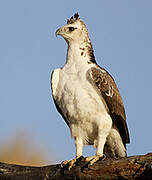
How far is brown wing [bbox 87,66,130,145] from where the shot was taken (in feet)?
28.8

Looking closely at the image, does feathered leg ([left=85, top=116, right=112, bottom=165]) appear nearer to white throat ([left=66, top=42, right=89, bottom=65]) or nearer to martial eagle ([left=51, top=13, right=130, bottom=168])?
martial eagle ([left=51, top=13, right=130, bottom=168])

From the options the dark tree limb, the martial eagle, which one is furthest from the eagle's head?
the dark tree limb

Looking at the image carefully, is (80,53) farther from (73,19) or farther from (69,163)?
(69,163)

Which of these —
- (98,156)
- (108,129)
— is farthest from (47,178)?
(108,129)

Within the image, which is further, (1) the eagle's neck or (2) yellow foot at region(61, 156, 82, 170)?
(1) the eagle's neck

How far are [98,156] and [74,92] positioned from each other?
1349 millimetres

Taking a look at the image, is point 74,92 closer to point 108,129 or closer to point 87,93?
point 87,93

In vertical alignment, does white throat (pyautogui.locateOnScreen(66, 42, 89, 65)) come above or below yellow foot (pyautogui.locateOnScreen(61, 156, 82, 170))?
above

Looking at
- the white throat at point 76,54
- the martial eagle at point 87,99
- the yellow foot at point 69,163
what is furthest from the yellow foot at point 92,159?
the white throat at point 76,54

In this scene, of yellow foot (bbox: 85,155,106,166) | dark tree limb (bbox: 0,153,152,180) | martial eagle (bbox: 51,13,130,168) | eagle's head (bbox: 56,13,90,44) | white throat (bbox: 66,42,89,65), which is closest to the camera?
dark tree limb (bbox: 0,153,152,180)

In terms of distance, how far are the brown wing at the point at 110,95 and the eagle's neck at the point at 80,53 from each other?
1.16ft

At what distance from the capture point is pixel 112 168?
709 cm

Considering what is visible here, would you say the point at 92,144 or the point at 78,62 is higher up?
the point at 78,62

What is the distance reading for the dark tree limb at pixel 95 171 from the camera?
684 centimetres
